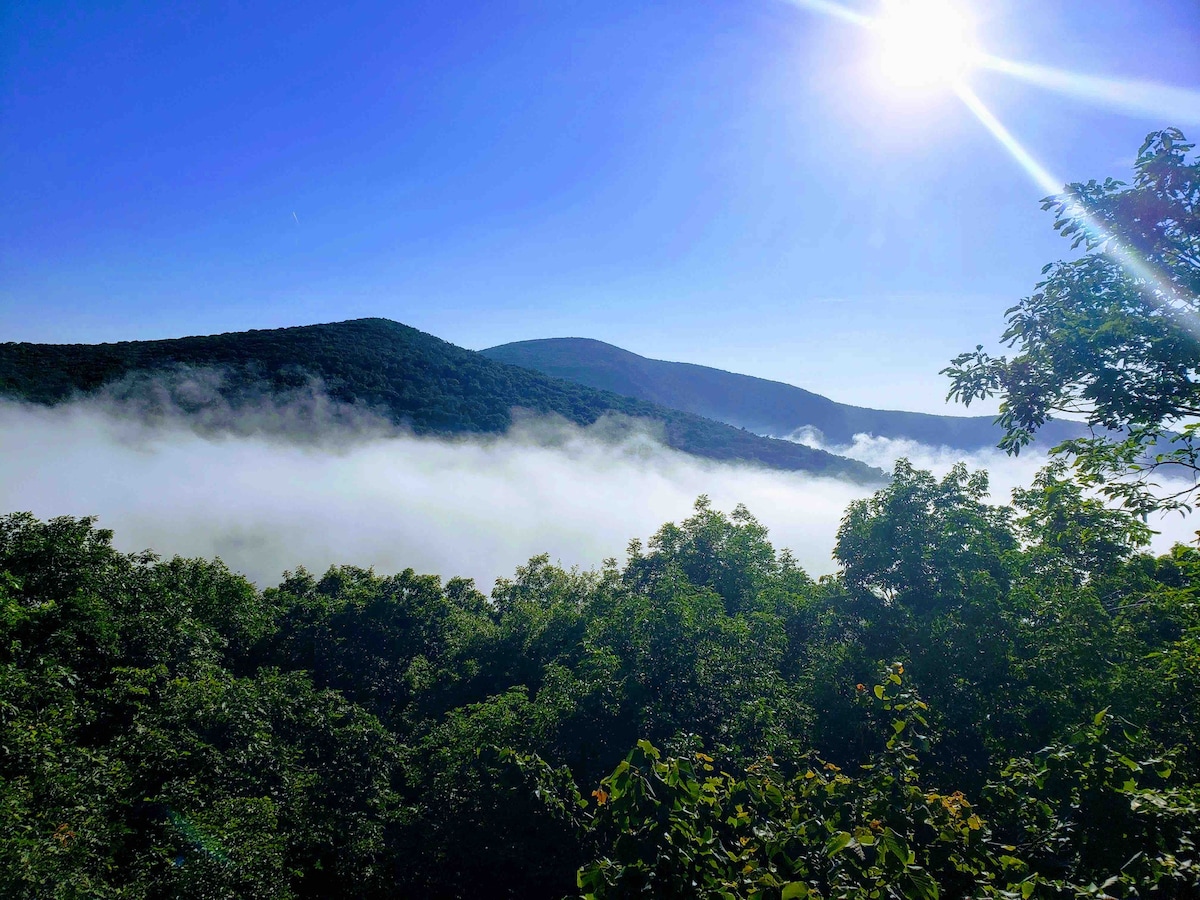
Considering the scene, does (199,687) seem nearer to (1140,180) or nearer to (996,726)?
(996,726)

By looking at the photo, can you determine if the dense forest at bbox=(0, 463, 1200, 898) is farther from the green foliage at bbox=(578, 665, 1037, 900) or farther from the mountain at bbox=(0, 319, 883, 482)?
the mountain at bbox=(0, 319, 883, 482)

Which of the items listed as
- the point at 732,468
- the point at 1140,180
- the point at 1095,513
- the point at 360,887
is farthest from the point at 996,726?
the point at 732,468

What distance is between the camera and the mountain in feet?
322

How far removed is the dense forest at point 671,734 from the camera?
13.9 feet

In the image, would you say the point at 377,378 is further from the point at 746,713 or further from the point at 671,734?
the point at 746,713

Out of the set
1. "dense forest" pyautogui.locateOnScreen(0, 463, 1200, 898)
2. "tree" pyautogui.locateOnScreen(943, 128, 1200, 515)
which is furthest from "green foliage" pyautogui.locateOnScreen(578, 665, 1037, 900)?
"tree" pyautogui.locateOnScreen(943, 128, 1200, 515)

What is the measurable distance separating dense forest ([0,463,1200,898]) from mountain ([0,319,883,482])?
97543 millimetres

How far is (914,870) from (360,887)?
14.8 metres

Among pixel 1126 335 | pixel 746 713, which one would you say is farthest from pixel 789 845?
pixel 746 713

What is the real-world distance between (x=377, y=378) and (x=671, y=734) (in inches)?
4498

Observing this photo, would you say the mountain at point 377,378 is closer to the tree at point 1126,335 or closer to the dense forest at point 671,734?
the dense forest at point 671,734

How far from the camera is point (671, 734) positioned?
14.0m

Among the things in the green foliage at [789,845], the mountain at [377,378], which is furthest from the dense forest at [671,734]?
the mountain at [377,378]

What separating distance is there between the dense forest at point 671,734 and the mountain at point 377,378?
97.5 metres
